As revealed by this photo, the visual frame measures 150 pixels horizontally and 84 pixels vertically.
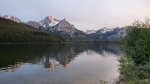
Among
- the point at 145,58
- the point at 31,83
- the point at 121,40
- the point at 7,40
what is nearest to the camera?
the point at 31,83

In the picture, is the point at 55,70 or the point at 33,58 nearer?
the point at 55,70

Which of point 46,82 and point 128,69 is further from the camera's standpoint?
point 46,82

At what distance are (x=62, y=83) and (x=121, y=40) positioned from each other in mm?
16659

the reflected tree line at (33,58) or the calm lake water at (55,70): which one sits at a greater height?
the reflected tree line at (33,58)

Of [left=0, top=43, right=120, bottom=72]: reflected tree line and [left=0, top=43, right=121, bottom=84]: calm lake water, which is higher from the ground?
[left=0, top=43, right=120, bottom=72]: reflected tree line

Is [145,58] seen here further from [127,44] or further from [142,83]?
[142,83]

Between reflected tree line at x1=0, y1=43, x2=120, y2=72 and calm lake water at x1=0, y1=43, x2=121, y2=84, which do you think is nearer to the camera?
calm lake water at x1=0, y1=43, x2=121, y2=84

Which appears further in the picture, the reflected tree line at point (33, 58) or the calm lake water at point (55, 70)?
the reflected tree line at point (33, 58)

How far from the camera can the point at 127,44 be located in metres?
29.5

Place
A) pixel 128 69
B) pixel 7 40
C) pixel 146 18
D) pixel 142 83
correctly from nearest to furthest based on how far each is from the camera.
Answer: pixel 142 83
pixel 128 69
pixel 146 18
pixel 7 40

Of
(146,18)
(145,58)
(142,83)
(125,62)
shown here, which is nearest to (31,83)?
(125,62)

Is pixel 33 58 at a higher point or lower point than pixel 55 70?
higher

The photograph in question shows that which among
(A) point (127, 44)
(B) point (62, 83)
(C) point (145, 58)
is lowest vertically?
(B) point (62, 83)

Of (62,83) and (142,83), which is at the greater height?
(142,83)
